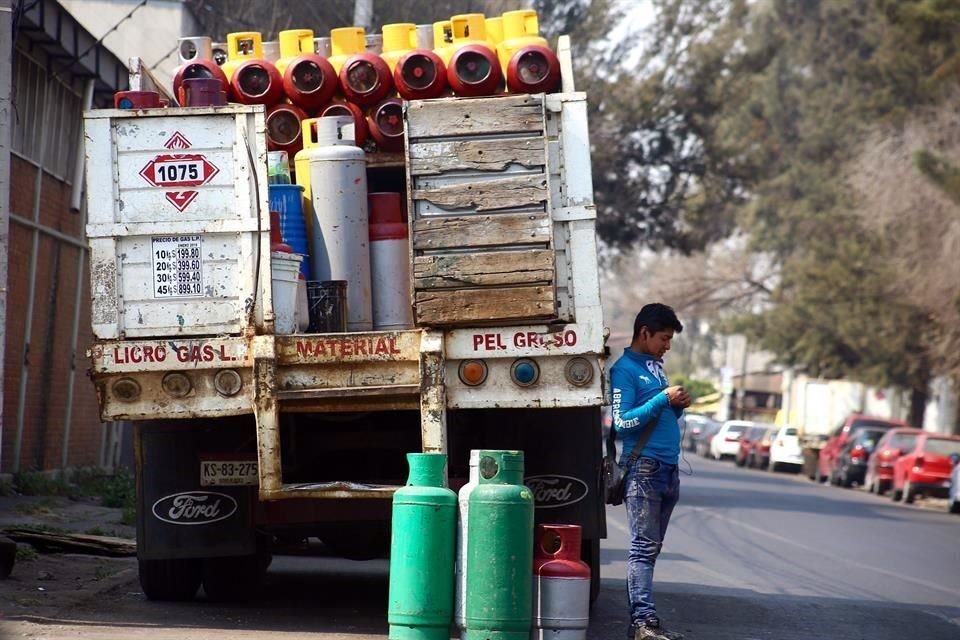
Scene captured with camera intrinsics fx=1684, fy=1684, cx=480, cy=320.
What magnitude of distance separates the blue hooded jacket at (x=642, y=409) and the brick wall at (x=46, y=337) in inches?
407

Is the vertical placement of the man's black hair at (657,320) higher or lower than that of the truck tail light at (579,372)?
higher

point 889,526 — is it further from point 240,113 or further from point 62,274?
point 240,113

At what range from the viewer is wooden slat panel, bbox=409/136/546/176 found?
884cm

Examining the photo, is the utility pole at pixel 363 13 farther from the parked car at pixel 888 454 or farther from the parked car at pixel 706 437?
the parked car at pixel 706 437

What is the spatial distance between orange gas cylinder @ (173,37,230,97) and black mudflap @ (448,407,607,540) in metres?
2.52

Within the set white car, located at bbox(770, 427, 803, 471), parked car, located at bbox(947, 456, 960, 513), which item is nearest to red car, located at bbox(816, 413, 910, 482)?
white car, located at bbox(770, 427, 803, 471)

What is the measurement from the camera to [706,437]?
68875mm

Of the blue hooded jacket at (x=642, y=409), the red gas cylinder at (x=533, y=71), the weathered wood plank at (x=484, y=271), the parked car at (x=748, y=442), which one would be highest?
the parked car at (x=748, y=442)

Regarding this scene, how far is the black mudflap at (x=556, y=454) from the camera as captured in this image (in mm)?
9406

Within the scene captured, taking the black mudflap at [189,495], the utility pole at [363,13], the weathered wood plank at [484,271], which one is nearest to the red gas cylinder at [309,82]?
the weathered wood plank at [484,271]

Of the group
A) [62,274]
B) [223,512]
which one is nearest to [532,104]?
[223,512]

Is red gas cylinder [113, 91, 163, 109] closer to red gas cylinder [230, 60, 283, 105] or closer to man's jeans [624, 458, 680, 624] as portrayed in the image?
red gas cylinder [230, 60, 283, 105]

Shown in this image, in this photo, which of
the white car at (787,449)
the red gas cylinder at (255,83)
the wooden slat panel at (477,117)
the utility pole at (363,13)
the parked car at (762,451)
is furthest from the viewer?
the parked car at (762,451)

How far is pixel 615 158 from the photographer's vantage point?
36812mm
